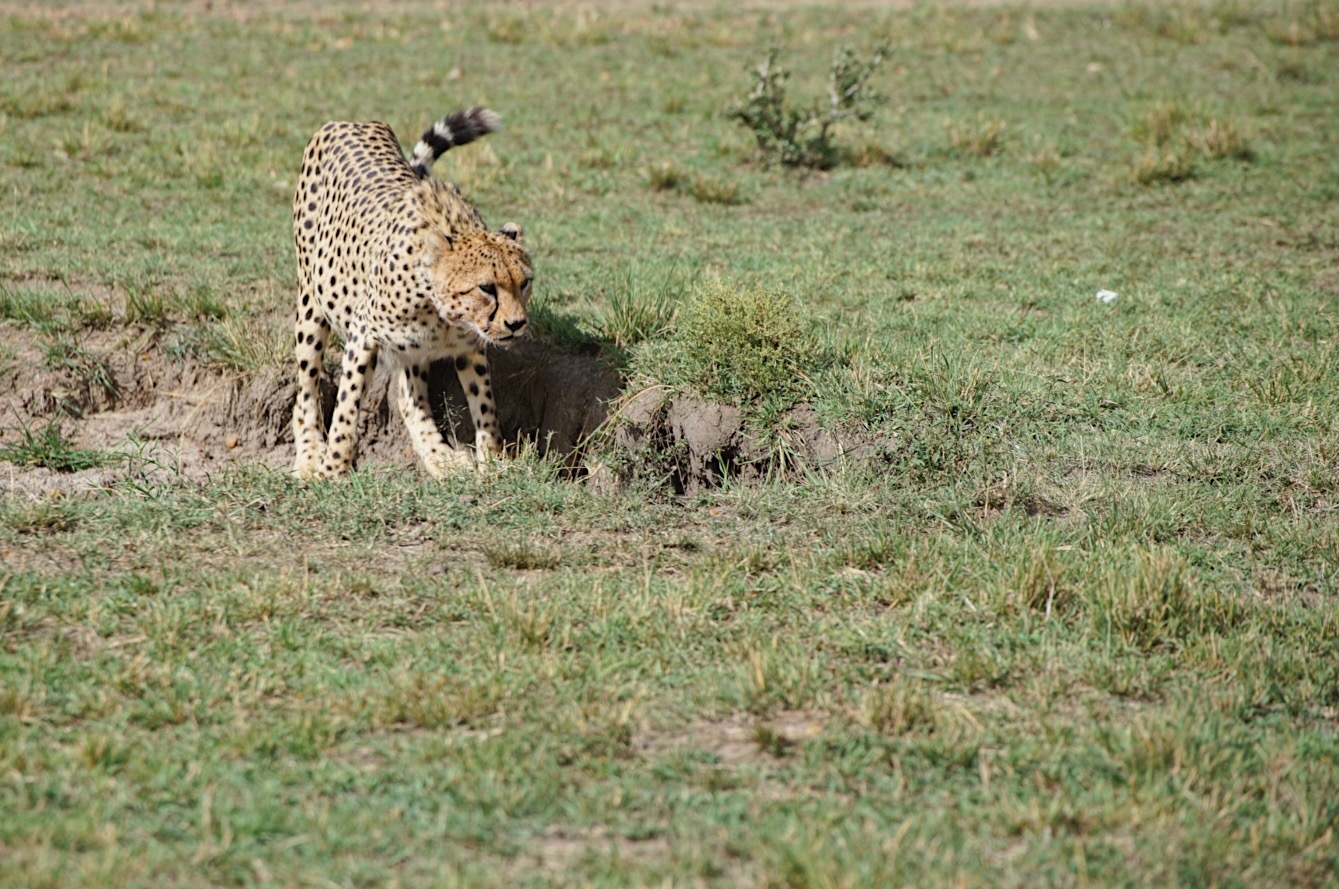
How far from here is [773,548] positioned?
14.6 ft

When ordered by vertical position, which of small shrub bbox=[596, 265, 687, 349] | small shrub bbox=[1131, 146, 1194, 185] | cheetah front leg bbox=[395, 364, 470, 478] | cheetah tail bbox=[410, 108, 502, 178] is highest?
cheetah tail bbox=[410, 108, 502, 178]

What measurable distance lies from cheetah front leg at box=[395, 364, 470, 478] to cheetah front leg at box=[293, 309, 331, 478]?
0.34 metres

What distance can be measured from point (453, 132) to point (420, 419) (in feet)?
3.89

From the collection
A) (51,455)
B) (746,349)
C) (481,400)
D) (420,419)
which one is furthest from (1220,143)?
(51,455)

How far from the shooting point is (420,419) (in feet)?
19.6

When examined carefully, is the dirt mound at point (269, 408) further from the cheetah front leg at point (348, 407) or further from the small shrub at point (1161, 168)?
the small shrub at point (1161, 168)

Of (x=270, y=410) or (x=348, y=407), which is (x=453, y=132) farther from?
(x=270, y=410)

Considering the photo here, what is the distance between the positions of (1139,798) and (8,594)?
110 inches

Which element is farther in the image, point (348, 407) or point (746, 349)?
point (348, 407)

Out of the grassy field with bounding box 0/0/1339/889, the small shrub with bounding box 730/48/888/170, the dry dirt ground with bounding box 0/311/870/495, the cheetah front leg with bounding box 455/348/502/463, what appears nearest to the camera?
the grassy field with bounding box 0/0/1339/889

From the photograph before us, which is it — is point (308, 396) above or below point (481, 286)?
below

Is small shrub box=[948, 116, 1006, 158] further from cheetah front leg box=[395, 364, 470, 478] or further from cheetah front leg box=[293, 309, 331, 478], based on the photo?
cheetah front leg box=[293, 309, 331, 478]

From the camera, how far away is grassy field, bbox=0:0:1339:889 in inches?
118

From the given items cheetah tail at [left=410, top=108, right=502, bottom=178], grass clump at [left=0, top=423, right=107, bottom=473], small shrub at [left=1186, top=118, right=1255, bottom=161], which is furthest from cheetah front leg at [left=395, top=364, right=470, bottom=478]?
small shrub at [left=1186, top=118, right=1255, bottom=161]
